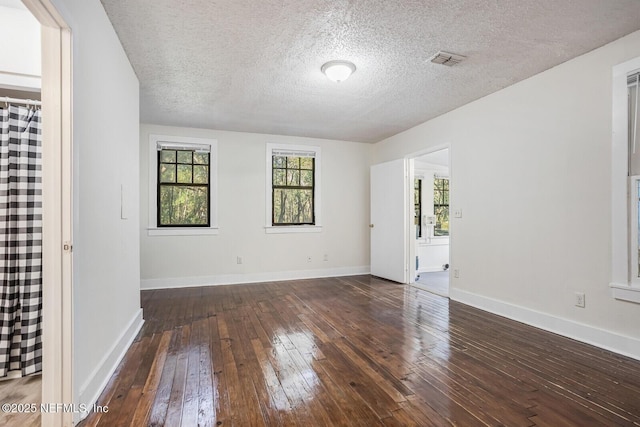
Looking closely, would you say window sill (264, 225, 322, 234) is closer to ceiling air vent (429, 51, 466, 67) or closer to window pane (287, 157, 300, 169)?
window pane (287, 157, 300, 169)

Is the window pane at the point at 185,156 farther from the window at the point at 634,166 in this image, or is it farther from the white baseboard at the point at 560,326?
the window at the point at 634,166

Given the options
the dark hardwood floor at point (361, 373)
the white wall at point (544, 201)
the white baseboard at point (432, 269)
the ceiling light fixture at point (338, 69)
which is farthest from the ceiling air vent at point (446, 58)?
the white baseboard at point (432, 269)

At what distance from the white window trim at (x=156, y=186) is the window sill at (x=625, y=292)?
187 inches

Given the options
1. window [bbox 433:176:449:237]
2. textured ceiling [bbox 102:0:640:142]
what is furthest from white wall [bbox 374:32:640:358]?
window [bbox 433:176:449:237]

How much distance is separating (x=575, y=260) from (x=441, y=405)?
199 cm

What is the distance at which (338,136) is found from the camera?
544 centimetres

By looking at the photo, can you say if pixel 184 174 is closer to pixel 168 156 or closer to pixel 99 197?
pixel 168 156

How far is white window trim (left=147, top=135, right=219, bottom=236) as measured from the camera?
15.1 feet

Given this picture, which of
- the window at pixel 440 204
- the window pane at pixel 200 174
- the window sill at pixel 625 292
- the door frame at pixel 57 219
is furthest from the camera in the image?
the window at pixel 440 204

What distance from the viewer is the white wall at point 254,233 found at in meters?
4.67

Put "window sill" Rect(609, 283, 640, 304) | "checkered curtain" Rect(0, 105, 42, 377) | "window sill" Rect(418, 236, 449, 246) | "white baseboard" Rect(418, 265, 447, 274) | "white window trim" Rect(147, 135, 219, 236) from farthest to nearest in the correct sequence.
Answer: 1. "window sill" Rect(418, 236, 449, 246)
2. "white baseboard" Rect(418, 265, 447, 274)
3. "white window trim" Rect(147, 135, 219, 236)
4. "window sill" Rect(609, 283, 640, 304)
5. "checkered curtain" Rect(0, 105, 42, 377)

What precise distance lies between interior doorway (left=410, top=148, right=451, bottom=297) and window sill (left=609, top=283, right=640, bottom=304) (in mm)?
3761

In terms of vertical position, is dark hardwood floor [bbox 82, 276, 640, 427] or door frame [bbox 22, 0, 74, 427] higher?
door frame [bbox 22, 0, 74, 427]

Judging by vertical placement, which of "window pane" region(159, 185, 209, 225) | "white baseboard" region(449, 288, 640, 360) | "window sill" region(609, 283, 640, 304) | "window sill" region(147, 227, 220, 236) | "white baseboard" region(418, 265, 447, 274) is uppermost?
"window pane" region(159, 185, 209, 225)
